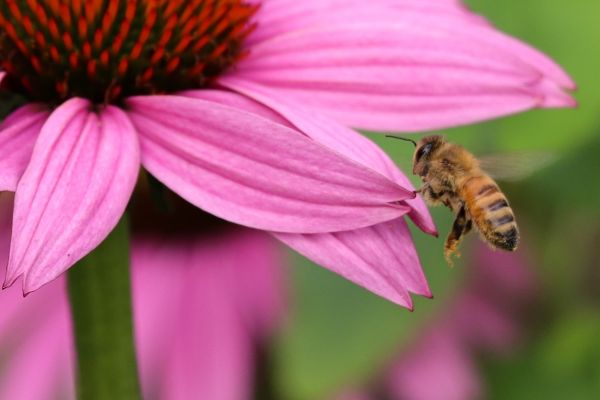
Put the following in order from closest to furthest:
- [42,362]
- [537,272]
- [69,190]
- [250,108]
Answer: [69,190] → [250,108] → [537,272] → [42,362]

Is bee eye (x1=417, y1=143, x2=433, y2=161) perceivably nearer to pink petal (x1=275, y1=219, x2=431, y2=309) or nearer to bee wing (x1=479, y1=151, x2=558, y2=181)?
bee wing (x1=479, y1=151, x2=558, y2=181)

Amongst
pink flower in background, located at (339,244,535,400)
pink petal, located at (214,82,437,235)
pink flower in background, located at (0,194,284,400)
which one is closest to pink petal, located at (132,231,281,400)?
pink flower in background, located at (0,194,284,400)

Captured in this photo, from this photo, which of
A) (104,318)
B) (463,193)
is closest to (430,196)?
(463,193)

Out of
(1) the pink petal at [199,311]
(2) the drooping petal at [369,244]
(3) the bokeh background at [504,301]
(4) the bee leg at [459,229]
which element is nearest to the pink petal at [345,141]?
(2) the drooping petal at [369,244]

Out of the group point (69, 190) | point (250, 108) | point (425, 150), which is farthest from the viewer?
point (425, 150)

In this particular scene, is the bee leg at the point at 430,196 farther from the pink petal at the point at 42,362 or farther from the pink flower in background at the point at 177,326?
the pink petal at the point at 42,362

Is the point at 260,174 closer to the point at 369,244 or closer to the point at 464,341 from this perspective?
the point at 369,244
